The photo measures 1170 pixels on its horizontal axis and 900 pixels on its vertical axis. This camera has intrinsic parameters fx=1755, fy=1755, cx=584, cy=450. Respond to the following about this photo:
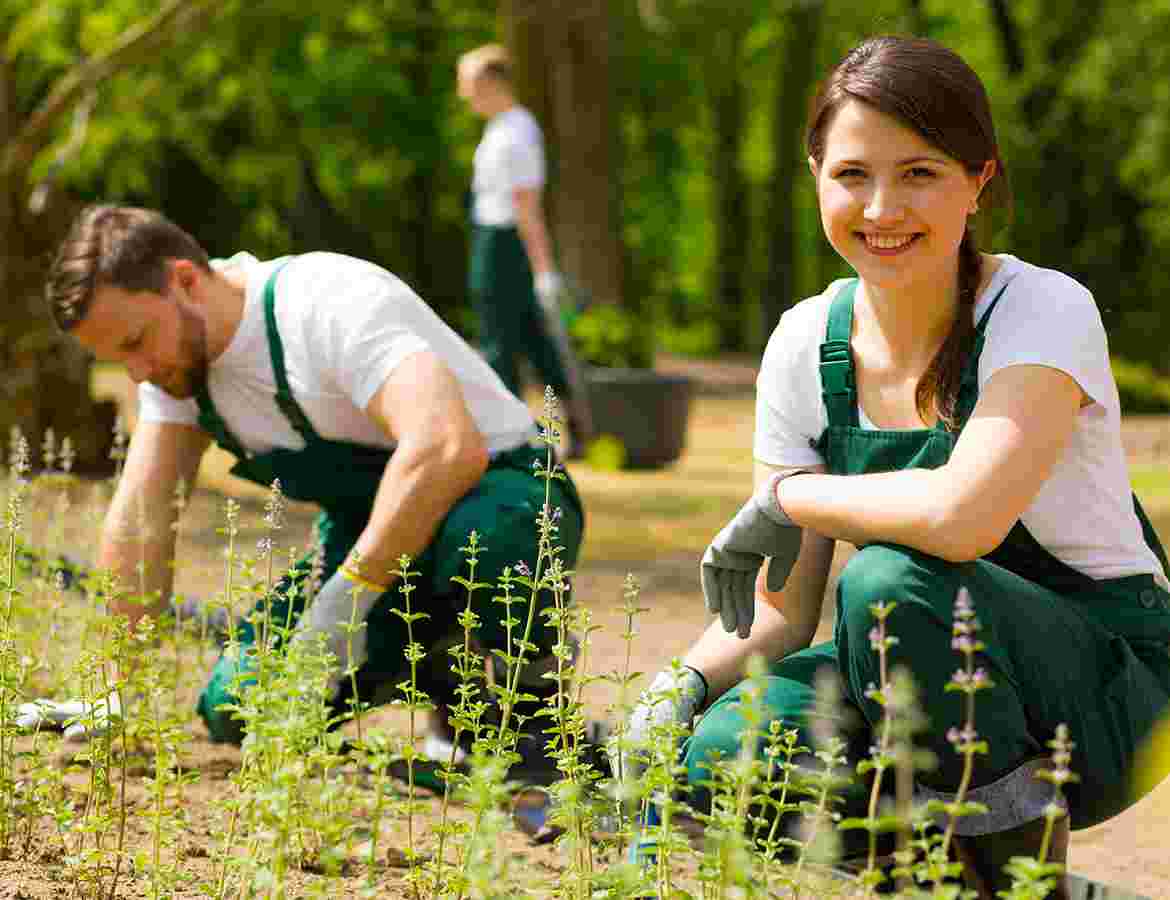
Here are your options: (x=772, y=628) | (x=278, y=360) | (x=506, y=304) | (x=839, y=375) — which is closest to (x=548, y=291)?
(x=506, y=304)

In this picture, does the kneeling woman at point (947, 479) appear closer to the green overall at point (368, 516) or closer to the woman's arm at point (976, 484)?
the woman's arm at point (976, 484)

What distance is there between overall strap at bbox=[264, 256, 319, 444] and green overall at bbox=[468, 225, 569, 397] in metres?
5.17

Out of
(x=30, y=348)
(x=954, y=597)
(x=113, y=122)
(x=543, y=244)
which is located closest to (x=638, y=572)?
(x=543, y=244)

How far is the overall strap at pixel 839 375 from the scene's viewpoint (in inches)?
105

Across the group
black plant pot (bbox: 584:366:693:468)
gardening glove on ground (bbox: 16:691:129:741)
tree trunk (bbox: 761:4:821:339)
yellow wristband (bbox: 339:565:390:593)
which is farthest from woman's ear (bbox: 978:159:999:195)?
tree trunk (bbox: 761:4:821:339)

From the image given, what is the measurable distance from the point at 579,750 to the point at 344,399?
158 centimetres

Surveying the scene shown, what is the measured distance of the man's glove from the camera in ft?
29.2

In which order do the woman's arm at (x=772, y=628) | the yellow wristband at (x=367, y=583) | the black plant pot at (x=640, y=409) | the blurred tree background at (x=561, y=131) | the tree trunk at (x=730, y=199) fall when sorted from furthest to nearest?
the tree trunk at (x=730, y=199)
the blurred tree background at (x=561, y=131)
the black plant pot at (x=640, y=409)
the yellow wristband at (x=367, y=583)
the woman's arm at (x=772, y=628)

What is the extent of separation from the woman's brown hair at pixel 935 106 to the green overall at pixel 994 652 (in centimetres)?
3

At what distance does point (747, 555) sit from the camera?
263 cm

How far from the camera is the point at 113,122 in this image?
18797 millimetres

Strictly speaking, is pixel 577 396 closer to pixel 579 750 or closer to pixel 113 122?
pixel 579 750

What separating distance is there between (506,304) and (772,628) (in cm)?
630

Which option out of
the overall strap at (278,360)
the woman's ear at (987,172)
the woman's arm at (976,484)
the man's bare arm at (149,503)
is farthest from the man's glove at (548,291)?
the woman's arm at (976,484)
